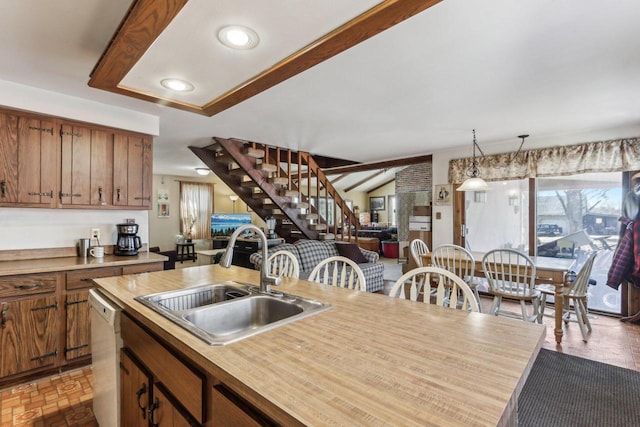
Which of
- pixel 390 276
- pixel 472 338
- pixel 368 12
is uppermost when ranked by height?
pixel 368 12

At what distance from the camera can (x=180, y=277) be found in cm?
201

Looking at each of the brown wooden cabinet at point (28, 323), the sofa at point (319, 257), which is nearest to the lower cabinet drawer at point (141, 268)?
the brown wooden cabinet at point (28, 323)

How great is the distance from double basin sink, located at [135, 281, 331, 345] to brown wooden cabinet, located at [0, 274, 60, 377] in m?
1.55

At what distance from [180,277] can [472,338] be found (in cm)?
169

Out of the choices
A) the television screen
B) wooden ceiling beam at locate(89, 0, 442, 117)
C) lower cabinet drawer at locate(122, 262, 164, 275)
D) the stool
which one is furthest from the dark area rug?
the television screen

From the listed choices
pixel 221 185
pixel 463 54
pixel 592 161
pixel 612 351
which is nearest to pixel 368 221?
pixel 221 185

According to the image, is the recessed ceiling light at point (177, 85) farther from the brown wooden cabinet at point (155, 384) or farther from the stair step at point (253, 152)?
the stair step at point (253, 152)

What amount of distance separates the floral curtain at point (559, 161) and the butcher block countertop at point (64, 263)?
449 centimetres

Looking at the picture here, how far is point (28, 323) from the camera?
93.6 inches

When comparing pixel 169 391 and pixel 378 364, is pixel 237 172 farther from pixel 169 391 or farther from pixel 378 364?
pixel 378 364

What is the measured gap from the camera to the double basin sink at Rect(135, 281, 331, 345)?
4.31 feet

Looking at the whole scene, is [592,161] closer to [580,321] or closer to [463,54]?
[580,321]

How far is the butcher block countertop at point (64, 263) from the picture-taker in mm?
2355

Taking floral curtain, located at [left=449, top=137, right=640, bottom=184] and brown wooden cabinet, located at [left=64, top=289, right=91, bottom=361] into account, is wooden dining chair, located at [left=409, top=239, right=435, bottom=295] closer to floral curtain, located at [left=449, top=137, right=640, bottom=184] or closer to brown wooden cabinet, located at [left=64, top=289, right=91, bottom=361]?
floral curtain, located at [left=449, top=137, right=640, bottom=184]
